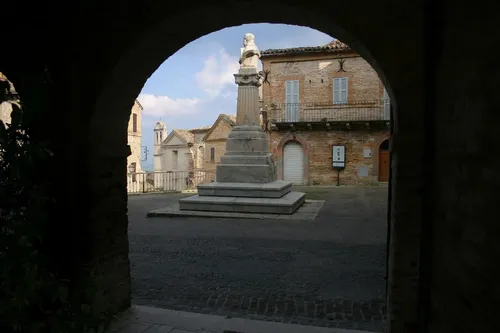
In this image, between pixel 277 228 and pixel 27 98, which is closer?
pixel 27 98

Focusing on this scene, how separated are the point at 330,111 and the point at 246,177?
13.3m

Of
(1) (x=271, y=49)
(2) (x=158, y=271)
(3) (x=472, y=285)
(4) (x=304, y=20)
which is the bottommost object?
(2) (x=158, y=271)

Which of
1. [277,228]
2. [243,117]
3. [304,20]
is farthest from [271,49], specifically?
[304,20]

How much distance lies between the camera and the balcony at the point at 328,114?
21.8 metres

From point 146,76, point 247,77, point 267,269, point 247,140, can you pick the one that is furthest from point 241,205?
point 146,76

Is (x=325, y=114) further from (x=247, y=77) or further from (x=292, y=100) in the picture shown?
(x=247, y=77)

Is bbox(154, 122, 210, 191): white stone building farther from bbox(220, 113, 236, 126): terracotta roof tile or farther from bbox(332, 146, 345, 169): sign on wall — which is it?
bbox(332, 146, 345, 169): sign on wall

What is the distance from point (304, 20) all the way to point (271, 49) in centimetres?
2116

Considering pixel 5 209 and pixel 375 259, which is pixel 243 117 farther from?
pixel 5 209

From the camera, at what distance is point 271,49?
2334cm

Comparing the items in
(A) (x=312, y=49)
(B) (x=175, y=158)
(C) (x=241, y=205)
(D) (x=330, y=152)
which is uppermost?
(A) (x=312, y=49)

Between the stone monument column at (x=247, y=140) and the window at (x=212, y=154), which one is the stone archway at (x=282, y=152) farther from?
the stone monument column at (x=247, y=140)

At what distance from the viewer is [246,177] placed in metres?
10.7

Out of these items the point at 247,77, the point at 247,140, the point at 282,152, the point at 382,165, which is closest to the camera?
the point at 247,140
